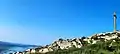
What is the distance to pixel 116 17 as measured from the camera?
53125mm

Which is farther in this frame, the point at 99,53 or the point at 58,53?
the point at 58,53

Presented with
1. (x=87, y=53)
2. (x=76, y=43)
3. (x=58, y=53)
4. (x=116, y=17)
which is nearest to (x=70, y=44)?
(x=76, y=43)

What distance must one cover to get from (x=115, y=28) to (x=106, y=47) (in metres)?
21.8

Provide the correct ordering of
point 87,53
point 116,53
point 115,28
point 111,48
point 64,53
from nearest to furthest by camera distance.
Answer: point 116,53, point 87,53, point 111,48, point 64,53, point 115,28

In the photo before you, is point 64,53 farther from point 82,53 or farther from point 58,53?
point 82,53

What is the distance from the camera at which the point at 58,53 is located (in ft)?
114

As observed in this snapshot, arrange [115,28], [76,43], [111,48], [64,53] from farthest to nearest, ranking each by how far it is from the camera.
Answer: [115,28] < [76,43] < [64,53] < [111,48]

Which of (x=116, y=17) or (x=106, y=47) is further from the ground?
(x=116, y=17)

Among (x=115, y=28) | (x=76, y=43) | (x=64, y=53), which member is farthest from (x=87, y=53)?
(x=115, y=28)

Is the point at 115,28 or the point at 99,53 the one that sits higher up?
the point at 115,28

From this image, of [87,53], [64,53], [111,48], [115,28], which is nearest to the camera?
[87,53]

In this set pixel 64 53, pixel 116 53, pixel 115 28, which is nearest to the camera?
pixel 116 53

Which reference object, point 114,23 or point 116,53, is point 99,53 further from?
point 114,23

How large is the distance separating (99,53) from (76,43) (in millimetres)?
17234
